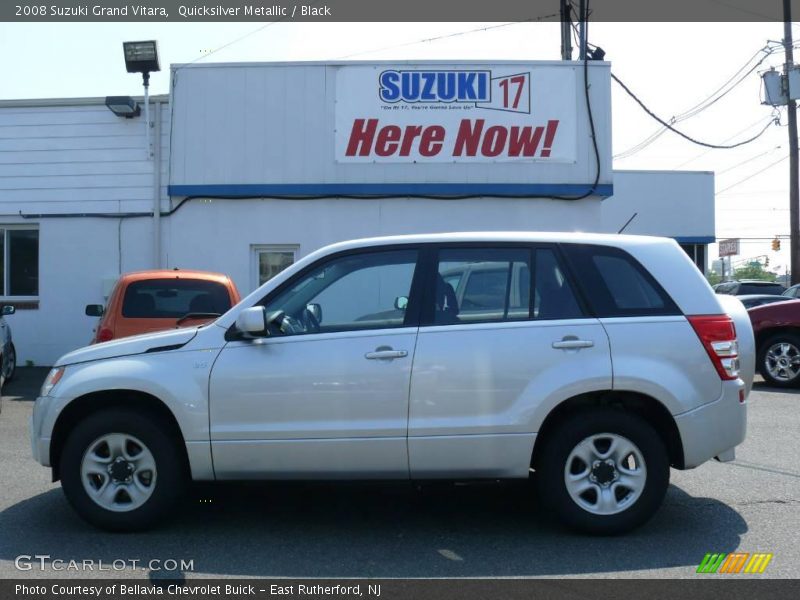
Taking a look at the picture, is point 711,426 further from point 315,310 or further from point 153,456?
point 153,456

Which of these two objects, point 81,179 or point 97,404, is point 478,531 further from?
point 81,179

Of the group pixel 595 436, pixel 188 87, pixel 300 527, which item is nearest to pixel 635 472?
pixel 595 436

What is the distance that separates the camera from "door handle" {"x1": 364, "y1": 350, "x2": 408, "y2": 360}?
17.4 ft

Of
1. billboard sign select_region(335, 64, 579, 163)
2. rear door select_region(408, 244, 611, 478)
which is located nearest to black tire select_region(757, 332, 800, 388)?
billboard sign select_region(335, 64, 579, 163)

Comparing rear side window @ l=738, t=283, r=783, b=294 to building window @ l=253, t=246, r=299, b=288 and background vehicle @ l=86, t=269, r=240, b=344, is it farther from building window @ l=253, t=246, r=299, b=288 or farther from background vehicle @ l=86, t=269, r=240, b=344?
background vehicle @ l=86, t=269, r=240, b=344

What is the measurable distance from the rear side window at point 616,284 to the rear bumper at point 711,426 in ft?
1.99

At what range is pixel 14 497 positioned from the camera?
21.0 ft

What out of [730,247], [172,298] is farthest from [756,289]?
[730,247]

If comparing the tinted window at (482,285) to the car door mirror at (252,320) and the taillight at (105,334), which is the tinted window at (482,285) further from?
the taillight at (105,334)

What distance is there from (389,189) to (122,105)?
15.4ft

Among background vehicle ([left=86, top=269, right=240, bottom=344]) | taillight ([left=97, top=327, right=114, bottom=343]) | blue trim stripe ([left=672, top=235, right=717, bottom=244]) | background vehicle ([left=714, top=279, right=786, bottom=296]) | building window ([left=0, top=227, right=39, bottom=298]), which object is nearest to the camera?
taillight ([left=97, top=327, right=114, bottom=343])

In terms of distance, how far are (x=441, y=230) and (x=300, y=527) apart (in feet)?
31.6

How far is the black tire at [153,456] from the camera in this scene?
213 inches

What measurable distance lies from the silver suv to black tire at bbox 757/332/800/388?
7.74 meters
